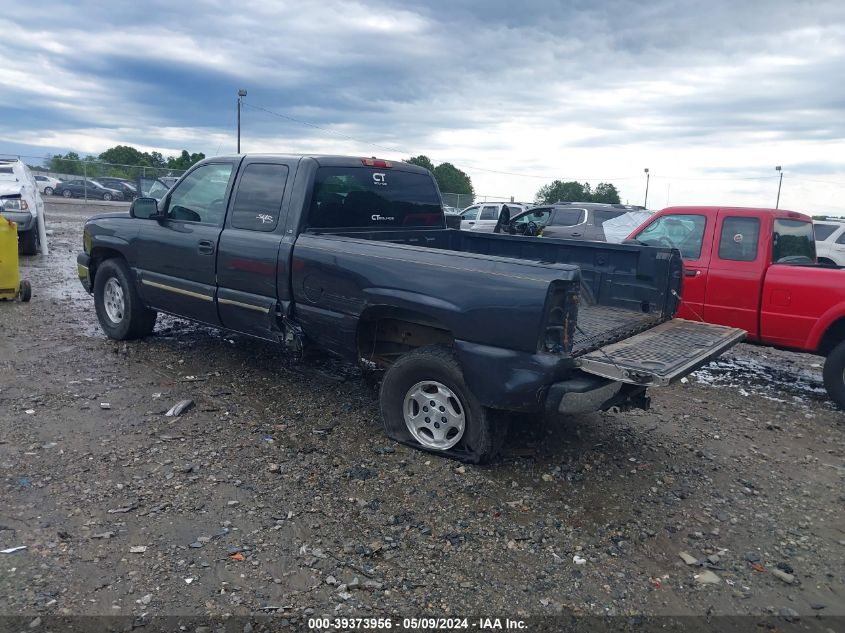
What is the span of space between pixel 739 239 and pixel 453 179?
43326 mm

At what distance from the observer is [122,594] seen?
9.78 ft

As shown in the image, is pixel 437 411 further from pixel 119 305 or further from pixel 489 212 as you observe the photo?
pixel 489 212

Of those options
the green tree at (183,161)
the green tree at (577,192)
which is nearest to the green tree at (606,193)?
the green tree at (577,192)

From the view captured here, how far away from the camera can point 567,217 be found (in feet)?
47.8

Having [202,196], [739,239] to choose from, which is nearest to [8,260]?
[202,196]

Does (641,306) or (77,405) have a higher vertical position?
(641,306)

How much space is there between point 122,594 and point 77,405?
8.65 feet

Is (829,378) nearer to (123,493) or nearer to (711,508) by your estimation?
(711,508)

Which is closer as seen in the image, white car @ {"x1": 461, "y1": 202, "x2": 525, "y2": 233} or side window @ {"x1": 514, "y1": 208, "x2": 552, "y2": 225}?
side window @ {"x1": 514, "y1": 208, "x2": 552, "y2": 225}

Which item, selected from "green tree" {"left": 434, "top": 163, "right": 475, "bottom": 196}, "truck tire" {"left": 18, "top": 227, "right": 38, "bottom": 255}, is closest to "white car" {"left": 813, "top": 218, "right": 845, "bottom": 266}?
"truck tire" {"left": 18, "top": 227, "right": 38, "bottom": 255}

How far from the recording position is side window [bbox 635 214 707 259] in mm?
7055

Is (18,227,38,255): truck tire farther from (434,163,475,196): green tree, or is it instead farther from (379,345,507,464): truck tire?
(434,163,475,196): green tree

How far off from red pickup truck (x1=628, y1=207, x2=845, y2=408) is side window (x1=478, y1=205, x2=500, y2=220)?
12.1 m

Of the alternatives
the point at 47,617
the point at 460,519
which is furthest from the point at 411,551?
the point at 47,617
